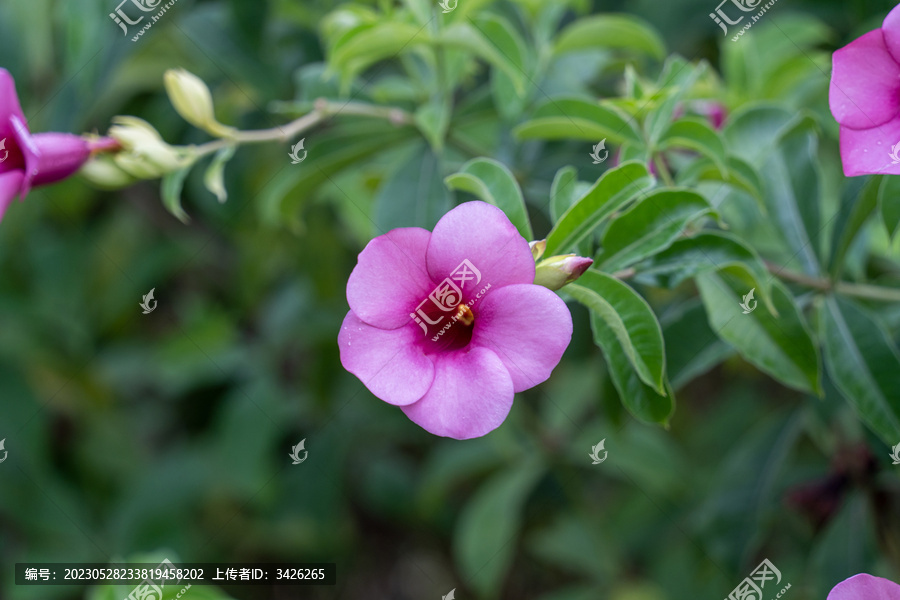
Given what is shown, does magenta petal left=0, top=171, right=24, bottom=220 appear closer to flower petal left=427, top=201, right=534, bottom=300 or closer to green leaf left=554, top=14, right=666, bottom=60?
flower petal left=427, top=201, right=534, bottom=300

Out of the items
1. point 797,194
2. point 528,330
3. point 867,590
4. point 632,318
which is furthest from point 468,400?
point 797,194

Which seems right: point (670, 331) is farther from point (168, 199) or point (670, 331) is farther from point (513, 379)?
point (168, 199)

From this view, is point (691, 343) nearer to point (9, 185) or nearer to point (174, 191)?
point (174, 191)

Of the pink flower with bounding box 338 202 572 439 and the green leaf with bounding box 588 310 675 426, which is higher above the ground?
the pink flower with bounding box 338 202 572 439

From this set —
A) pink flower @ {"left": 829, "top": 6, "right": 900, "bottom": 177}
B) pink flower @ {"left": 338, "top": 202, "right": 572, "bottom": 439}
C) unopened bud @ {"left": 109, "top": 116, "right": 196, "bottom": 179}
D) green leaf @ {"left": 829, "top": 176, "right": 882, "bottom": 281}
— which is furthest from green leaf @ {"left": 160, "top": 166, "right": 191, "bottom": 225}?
green leaf @ {"left": 829, "top": 176, "right": 882, "bottom": 281}

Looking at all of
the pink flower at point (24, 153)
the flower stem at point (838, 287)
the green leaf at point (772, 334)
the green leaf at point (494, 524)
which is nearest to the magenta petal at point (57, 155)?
the pink flower at point (24, 153)

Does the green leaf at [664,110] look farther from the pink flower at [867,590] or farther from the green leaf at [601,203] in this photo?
the pink flower at [867,590]

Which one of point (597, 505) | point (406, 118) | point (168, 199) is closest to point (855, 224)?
point (406, 118)
